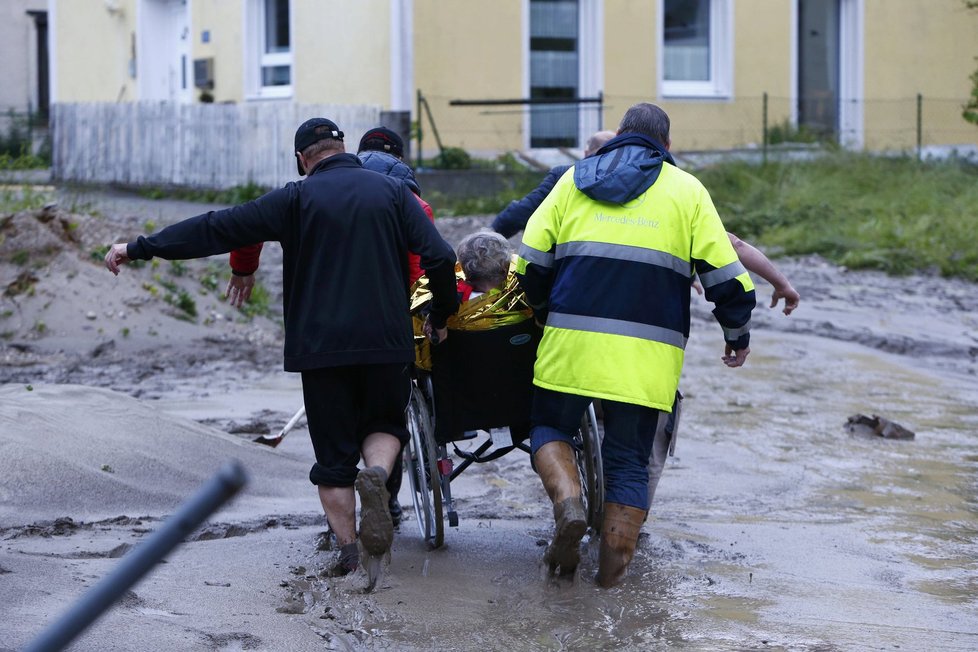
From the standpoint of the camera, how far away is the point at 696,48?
21.5 metres

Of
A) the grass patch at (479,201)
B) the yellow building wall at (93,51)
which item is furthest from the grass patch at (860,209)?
the yellow building wall at (93,51)

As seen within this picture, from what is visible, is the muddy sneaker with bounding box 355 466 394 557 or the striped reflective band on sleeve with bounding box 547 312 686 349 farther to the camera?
the striped reflective band on sleeve with bounding box 547 312 686 349

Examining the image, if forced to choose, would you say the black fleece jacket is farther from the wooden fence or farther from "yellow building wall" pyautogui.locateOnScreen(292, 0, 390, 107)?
"yellow building wall" pyautogui.locateOnScreen(292, 0, 390, 107)

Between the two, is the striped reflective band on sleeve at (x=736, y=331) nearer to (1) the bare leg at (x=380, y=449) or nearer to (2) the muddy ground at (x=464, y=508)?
(2) the muddy ground at (x=464, y=508)

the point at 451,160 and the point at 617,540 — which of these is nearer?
the point at 617,540

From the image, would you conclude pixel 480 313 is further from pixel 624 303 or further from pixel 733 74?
pixel 733 74

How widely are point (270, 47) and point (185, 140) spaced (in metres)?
2.00

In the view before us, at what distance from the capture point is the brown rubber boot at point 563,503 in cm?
478

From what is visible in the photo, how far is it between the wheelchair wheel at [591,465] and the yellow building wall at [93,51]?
1968 centimetres

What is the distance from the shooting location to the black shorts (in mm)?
5129

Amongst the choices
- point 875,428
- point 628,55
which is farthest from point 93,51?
point 875,428

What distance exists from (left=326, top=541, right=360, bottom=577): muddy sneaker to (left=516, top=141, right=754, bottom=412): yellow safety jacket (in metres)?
1.02

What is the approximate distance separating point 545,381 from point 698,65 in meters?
17.4

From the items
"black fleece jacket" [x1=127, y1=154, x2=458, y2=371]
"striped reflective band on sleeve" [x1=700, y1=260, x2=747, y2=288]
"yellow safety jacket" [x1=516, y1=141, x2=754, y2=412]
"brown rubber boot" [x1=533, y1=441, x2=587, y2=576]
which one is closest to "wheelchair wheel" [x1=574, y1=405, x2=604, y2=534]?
"brown rubber boot" [x1=533, y1=441, x2=587, y2=576]
